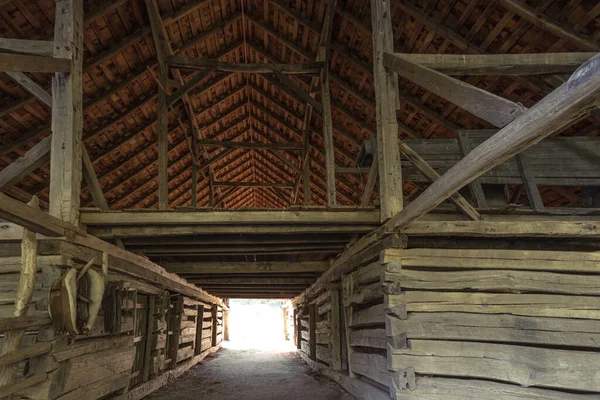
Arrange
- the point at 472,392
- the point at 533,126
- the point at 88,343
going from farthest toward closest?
the point at 88,343
the point at 472,392
the point at 533,126

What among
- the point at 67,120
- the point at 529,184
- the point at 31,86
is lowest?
the point at 529,184

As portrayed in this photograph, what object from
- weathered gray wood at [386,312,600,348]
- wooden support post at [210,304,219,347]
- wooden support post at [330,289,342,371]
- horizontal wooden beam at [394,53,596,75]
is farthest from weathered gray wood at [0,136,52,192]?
wooden support post at [210,304,219,347]

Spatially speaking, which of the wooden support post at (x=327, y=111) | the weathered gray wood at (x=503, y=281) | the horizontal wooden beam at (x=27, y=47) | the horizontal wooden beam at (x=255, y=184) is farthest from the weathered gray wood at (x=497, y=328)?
the horizontal wooden beam at (x=255, y=184)

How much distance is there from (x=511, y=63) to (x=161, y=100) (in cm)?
693

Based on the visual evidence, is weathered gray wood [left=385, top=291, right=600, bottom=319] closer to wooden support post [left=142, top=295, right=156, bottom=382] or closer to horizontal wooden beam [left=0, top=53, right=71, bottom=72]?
horizontal wooden beam [left=0, top=53, right=71, bottom=72]

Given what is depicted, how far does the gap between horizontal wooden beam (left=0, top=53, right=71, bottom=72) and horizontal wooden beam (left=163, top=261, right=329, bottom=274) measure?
5.36 meters

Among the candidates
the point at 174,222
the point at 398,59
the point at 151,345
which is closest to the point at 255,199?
the point at 151,345

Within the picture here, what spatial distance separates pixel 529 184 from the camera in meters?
5.39

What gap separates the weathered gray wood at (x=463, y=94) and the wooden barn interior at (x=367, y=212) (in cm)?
2

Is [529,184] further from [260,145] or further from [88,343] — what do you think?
[260,145]

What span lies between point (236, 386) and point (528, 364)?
6.11 meters

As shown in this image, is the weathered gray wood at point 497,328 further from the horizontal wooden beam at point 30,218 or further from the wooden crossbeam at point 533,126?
the horizontal wooden beam at point 30,218

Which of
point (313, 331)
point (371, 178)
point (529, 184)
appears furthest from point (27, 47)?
point (313, 331)

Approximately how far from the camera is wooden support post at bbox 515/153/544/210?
5.28 m
